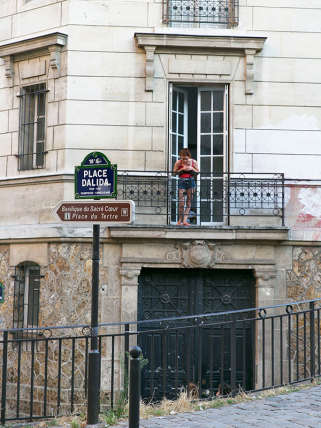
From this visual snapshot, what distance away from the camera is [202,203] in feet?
38.1

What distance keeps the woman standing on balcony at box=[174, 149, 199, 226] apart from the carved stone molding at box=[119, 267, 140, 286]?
48.1 inches

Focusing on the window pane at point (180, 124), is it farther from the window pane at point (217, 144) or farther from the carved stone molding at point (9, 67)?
the carved stone molding at point (9, 67)

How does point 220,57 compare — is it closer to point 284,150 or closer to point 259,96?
point 259,96

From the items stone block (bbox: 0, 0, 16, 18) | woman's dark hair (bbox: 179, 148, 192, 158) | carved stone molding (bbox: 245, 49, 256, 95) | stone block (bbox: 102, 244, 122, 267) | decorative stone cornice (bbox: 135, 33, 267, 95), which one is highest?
stone block (bbox: 0, 0, 16, 18)

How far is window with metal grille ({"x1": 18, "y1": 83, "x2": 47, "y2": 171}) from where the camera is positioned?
12.1m

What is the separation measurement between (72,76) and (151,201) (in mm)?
2929

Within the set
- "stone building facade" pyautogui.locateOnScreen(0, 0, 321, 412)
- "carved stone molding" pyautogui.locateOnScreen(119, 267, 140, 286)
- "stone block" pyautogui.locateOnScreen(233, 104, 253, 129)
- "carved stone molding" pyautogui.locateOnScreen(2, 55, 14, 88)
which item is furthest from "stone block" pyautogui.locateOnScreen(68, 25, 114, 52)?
"carved stone molding" pyautogui.locateOnScreen(119, 267, 140, 286)

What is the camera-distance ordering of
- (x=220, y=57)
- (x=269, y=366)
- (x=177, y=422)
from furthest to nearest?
(x=220, y=57) → (x=269, y=366) → (x=177, y=422)

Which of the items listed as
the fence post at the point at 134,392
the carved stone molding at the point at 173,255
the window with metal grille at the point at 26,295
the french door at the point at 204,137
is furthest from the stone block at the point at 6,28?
the fence post at the point at 134,392

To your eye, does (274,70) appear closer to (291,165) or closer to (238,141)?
(238,141)

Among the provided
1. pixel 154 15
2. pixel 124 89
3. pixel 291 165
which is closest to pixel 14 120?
pixel 124 89

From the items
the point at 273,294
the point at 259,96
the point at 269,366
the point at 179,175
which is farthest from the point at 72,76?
the point at 269,366

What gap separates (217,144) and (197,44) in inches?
78.4

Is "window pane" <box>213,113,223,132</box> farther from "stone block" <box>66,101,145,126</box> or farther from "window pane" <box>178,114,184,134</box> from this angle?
"stone block" <box>66,101,145,126</box>
